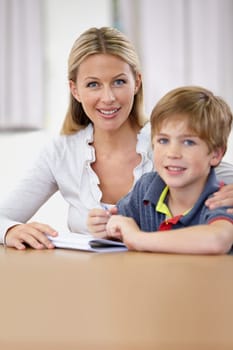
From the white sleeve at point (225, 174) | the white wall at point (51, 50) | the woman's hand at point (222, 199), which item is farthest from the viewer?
the white wall at point (51, 50)

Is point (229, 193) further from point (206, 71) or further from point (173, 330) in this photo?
point (206, 71)

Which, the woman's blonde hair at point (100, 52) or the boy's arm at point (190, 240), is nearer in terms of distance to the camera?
the boy's arm at point (190, 240)

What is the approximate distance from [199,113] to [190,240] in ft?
1.00

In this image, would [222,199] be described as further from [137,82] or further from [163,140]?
[137,82]

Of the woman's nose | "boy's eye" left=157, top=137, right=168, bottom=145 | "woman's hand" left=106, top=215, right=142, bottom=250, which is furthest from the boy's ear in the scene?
the woman's nose

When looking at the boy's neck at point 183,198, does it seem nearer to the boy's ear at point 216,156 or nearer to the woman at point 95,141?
the boy's ear at point 216,156

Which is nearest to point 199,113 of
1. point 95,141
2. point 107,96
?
point 107,96

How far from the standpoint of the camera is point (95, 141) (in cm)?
195

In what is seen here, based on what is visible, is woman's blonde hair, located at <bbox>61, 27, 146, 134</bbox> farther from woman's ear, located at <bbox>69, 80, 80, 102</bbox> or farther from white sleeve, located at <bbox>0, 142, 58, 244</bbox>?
white sleeve, located at <bbox>0, 142, 58, 244</bbox>

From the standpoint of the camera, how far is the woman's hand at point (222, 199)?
1.34 metres

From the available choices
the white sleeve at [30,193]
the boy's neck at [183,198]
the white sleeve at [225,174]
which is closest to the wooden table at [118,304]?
the boy's neck at [183,198]

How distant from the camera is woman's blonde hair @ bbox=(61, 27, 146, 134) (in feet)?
5.91

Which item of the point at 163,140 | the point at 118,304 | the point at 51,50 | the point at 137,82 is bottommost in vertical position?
the point at 118,304

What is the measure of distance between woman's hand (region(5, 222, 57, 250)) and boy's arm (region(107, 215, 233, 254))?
0.20 m
